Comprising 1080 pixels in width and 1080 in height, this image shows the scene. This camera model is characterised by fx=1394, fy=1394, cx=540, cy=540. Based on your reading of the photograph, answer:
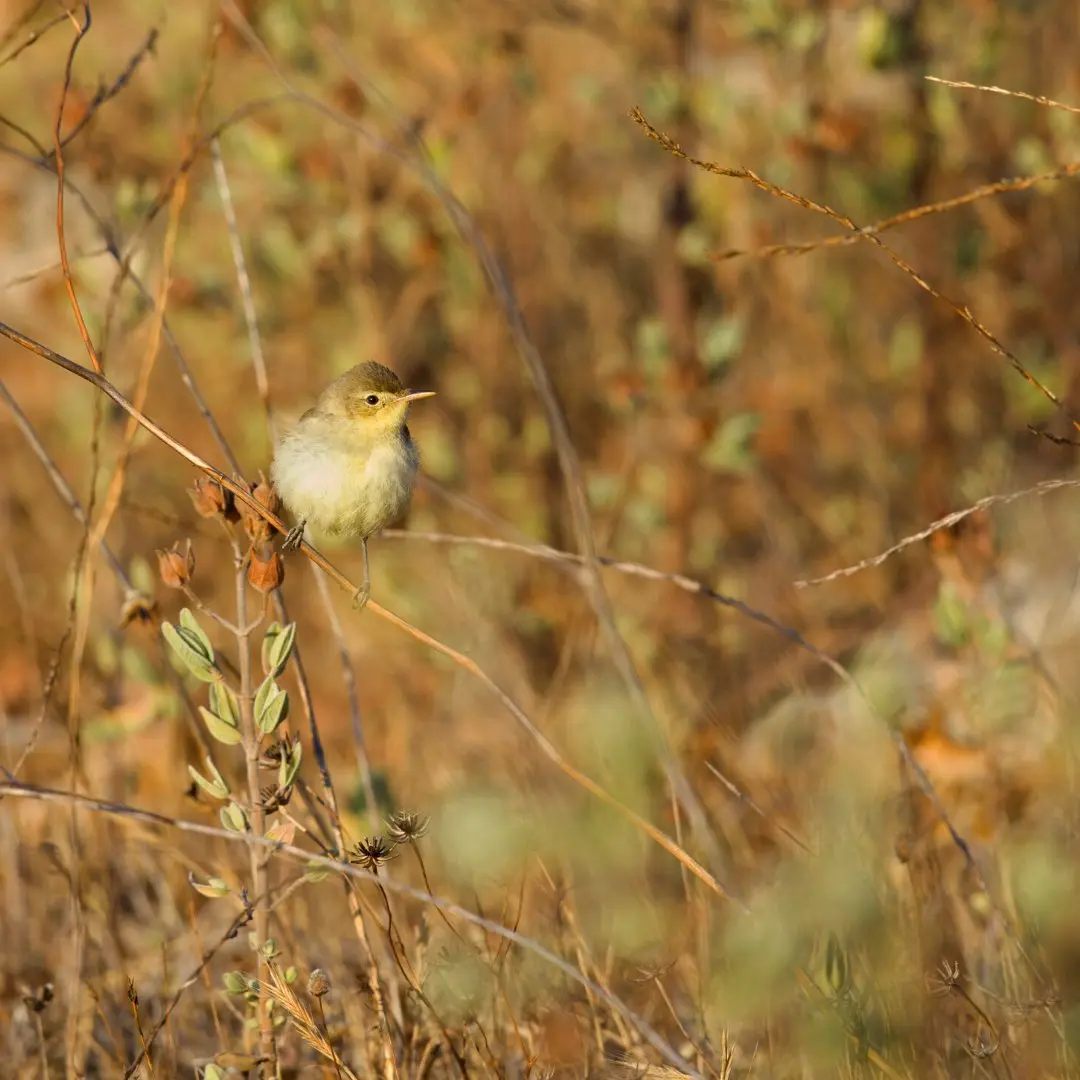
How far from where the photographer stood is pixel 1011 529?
5055mm

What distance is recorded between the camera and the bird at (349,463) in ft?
10.3

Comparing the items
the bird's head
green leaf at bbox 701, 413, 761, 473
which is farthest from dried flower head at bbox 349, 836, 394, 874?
green leaf at bbox 701, 413, 761, 473

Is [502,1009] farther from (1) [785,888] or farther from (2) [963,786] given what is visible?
(2) [963,786]

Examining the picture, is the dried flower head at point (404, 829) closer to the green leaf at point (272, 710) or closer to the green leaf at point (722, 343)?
the green leaf at point (272, 710)

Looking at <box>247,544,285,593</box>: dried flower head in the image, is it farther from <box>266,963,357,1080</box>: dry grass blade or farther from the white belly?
the white belly

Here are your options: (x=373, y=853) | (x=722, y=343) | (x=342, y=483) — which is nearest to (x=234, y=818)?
(x=373, y=853)

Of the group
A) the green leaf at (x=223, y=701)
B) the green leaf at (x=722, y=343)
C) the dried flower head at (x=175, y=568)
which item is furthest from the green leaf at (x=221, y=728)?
the green leaf at (x=722, y=343)

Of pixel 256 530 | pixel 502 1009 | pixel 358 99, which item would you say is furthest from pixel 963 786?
pixel 358 99

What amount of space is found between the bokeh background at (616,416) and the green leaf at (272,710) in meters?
0.87

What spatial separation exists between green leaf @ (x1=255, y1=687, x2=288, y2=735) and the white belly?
1.14 m

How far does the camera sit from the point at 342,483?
3.15 metres

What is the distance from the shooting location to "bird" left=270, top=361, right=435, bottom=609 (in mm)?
3148

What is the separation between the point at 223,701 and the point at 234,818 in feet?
0.57

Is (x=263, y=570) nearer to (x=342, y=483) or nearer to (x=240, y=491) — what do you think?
(x=240, y=491)
